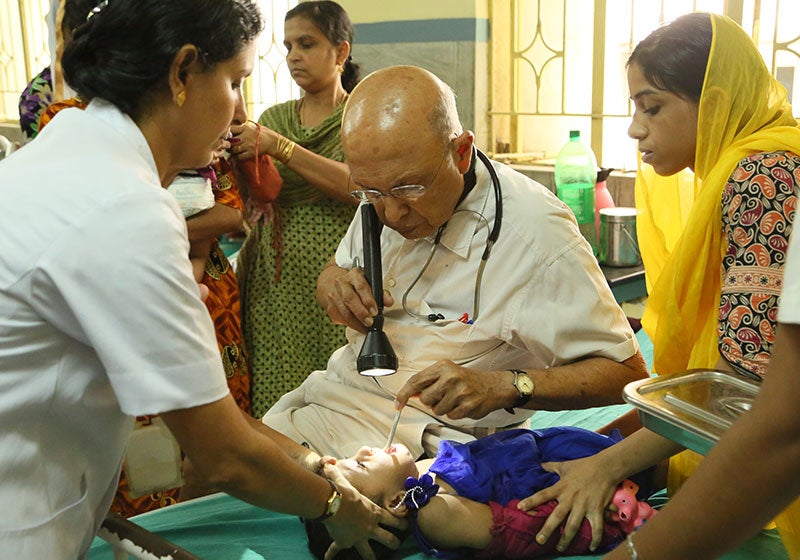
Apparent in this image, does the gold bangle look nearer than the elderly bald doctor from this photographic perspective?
No

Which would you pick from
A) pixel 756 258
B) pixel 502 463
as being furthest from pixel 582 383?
pixel 756 258

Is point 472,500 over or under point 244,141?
under

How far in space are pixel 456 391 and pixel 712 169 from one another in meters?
0.84

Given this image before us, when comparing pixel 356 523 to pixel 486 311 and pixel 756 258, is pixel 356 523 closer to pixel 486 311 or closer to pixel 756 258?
pixel 486 311

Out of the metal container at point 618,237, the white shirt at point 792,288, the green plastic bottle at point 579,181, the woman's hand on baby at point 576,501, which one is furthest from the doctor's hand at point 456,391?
the green plastic bottle at point 579,181

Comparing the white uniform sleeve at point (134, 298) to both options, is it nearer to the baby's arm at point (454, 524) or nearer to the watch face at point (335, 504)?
the watch face at point (335, 504)

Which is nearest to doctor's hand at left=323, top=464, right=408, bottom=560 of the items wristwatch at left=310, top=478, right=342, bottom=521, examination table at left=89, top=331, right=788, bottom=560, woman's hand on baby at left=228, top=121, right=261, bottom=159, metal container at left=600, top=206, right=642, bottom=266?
wristwatch at left=310, top=478, right=342, bottom=521

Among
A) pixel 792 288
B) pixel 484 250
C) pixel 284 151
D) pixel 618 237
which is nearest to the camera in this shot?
pixel 792 288

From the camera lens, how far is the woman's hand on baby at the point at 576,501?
5.98 ft

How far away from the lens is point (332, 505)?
1549 mm

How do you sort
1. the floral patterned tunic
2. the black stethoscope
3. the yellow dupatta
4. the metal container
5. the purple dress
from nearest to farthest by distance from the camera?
the floral patterned tunic < the purple dress < the yellow dupatta < the black stethoscope < the metal container

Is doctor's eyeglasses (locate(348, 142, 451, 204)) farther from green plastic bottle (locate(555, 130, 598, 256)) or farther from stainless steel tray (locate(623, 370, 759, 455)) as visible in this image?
green plastic bottle (locate(555, 130, 598, 256))

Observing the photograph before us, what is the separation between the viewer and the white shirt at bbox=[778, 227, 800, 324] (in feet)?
2.86

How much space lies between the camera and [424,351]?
216 centimetres
